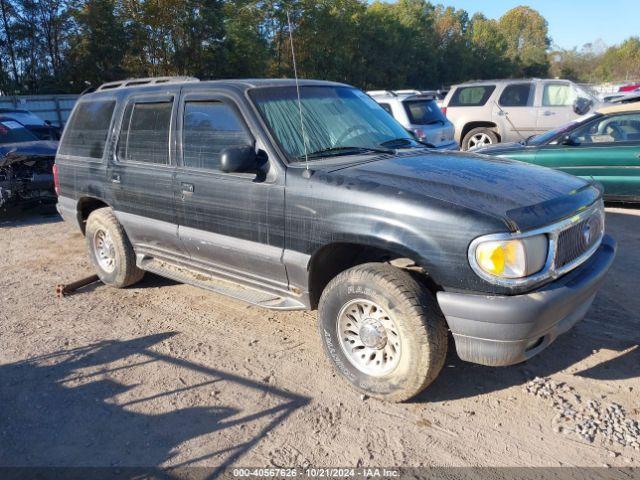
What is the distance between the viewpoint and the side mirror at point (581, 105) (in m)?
11.2

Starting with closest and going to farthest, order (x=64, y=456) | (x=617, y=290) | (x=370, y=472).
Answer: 1. (x=370, y=472)
2. (x=64, y=456)
3. (x=617, y=290)

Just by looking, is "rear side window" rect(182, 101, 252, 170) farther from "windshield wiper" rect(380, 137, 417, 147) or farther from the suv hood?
"windshield wiper" rect(380, 137, 417, 147)

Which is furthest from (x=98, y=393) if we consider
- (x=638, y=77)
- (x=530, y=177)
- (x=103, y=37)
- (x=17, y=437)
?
(x=638, y=77)

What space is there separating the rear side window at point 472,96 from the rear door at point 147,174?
9.37m

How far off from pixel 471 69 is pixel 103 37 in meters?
46.3

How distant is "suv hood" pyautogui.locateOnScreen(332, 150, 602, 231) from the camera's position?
9.46 ft

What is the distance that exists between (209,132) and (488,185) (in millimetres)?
2105

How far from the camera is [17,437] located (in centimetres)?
304

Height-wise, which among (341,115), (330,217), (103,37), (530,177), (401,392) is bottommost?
(401,392)

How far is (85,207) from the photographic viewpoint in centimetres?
562

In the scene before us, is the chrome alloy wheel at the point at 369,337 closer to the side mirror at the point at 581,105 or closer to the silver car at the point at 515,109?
the silver car at the point at 515,109

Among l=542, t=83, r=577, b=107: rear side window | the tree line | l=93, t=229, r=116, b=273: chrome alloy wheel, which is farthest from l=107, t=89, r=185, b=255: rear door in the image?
the tree line

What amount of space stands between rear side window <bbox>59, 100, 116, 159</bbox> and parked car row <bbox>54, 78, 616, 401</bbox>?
73 millimetres

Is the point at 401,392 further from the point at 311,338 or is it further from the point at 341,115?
the point at 341,115
